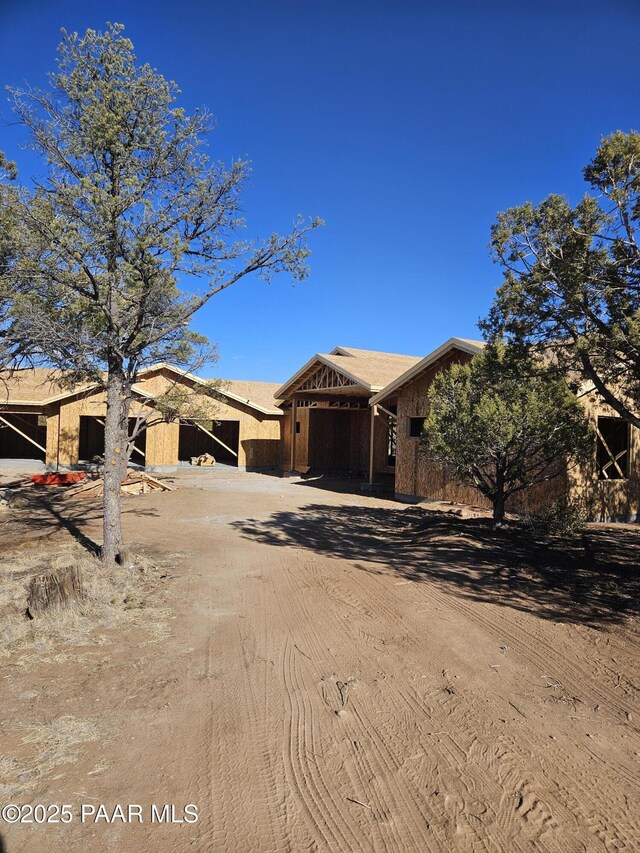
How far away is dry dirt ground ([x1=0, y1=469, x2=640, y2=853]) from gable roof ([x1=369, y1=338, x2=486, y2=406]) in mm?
7458

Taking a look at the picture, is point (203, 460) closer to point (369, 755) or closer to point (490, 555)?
point (490, 555)

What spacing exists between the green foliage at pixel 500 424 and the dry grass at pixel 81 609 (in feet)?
20.0

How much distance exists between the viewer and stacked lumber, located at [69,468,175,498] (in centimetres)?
1694

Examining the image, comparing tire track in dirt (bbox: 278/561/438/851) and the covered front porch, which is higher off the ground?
the covered front porch

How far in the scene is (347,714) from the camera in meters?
3.87

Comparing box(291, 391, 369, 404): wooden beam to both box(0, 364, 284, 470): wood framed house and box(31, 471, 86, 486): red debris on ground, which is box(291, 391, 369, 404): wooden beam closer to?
box(0, 364, 284, 470): wood framed house

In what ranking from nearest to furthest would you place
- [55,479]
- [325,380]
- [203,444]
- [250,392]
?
[55,479] → [325,380] → [250,392] → [203,444]

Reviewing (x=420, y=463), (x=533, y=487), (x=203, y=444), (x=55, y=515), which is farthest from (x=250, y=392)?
(x=533, y=487)

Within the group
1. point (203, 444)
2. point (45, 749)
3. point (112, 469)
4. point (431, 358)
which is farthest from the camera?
point (203, 444)

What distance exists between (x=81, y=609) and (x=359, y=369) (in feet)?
51.4

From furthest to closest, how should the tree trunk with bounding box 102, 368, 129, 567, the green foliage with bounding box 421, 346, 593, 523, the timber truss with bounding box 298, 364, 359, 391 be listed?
the timber truss with bounding box 298, 364, 359, 391, the green foliage with bounding box 421, 346, 593, 523, the tree trunk with bounding box 102, 368, 129, 567

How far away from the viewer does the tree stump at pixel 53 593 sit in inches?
223

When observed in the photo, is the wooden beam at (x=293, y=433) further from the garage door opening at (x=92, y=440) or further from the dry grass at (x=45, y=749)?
the dry grass at (x=45, y=749)

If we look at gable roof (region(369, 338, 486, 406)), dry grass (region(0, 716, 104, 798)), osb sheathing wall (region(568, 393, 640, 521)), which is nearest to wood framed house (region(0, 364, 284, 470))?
gable roof (region(369, 338, 486, 406))
